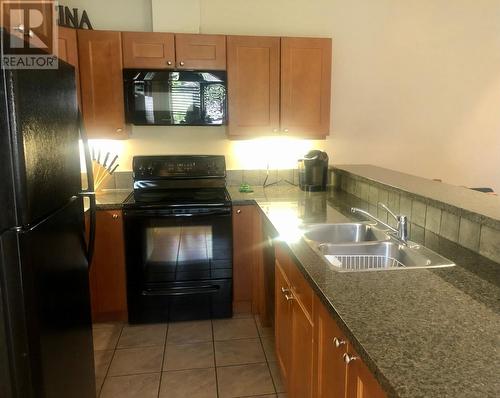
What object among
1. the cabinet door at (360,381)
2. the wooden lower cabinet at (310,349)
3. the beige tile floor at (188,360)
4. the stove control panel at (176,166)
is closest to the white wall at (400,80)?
the stove control panel at (176,166)

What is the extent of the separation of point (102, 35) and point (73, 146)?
146 cm

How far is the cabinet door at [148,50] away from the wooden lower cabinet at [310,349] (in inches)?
63.8

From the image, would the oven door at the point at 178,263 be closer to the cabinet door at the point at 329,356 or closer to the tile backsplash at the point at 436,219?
the tile backsplash at the point at 436,219

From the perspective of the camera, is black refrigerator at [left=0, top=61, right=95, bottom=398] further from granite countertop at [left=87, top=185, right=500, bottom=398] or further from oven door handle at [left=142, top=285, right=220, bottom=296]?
oven door handle at [left=142, top=285, right=220, bottom=296]

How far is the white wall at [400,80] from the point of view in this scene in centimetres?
329

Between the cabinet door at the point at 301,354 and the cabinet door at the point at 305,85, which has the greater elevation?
the cabinet door at the point at 305,85

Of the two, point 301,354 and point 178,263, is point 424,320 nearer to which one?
point 301,354

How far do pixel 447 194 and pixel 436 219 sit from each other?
188mm

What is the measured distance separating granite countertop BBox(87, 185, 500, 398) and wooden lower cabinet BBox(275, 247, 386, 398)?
64mm

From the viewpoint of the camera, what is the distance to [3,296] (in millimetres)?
1231

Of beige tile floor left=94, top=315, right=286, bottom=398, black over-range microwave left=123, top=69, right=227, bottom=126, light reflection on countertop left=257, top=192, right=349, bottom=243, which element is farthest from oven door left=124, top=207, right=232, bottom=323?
black over-range microwave left=123, top=69, right=227, bottom=126

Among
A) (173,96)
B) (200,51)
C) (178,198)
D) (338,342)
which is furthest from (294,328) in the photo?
(200,51)

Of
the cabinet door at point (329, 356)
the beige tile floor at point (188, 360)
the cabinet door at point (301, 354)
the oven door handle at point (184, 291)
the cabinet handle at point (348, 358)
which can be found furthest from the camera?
the oven door handle at point (184, 291)

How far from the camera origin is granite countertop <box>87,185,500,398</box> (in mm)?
823
